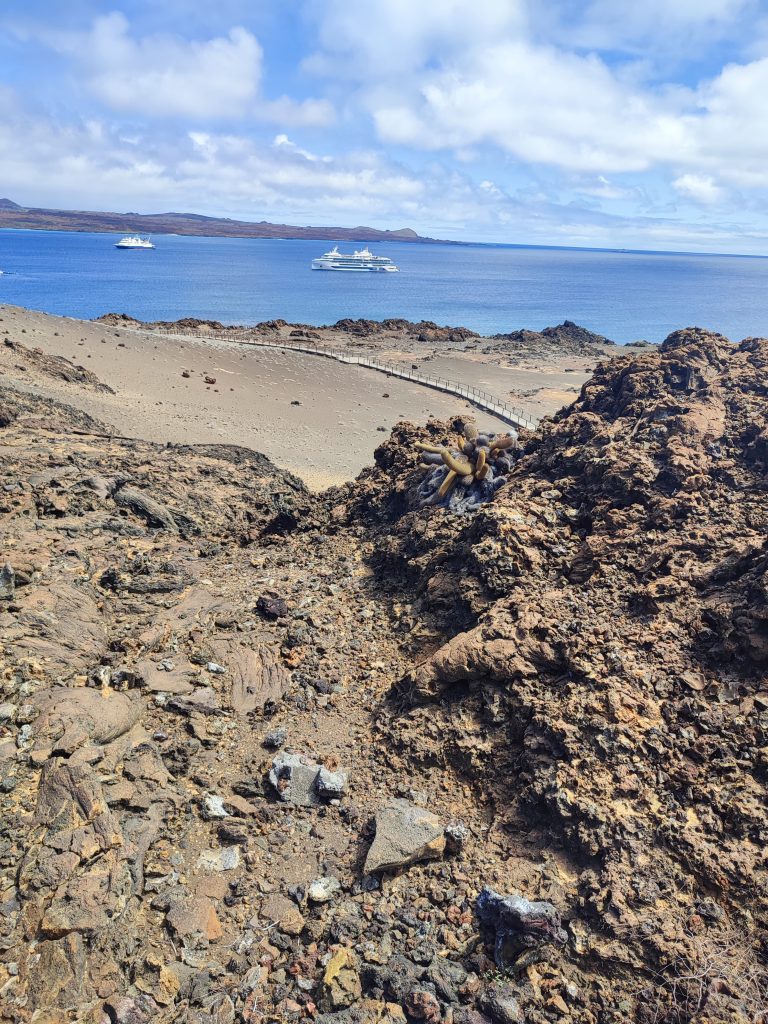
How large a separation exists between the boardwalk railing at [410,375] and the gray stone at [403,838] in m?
23.7

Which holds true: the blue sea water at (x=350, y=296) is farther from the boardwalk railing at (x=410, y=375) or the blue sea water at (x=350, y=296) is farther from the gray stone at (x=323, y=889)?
the gray stone at (x=323, y=889)

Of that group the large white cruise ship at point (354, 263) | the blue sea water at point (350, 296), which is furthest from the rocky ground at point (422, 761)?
the large white cruise ship at point (354, 263)

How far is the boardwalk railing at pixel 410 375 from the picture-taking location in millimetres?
30531

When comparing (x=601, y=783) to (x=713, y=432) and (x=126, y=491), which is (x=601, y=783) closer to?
(x=713, y=432)

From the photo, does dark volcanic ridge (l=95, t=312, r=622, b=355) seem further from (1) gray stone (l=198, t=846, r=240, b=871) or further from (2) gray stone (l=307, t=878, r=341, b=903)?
(2) gray stone (l=307, t=878, r=341, b=903)

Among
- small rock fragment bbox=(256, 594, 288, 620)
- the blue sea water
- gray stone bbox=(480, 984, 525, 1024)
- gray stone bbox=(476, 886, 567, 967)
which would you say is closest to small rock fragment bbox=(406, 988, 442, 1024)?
gray stone bbox=(480, 984, 525, 1024)

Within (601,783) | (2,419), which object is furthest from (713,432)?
(2,419)

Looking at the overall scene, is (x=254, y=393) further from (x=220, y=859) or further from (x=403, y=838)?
(x=403, y=838)

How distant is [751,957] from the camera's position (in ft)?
14.1

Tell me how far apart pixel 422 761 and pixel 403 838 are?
0.95 metres

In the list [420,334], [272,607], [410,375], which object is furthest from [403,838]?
[420,334]

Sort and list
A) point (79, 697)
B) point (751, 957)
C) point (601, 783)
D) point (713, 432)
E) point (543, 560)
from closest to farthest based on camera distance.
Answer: point (751, 957)
point (601, 783)
point (79, 697)
point (543, 560)
point (713, 432)

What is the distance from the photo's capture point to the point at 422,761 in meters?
6.40

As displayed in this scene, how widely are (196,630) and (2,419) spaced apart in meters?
11.1
